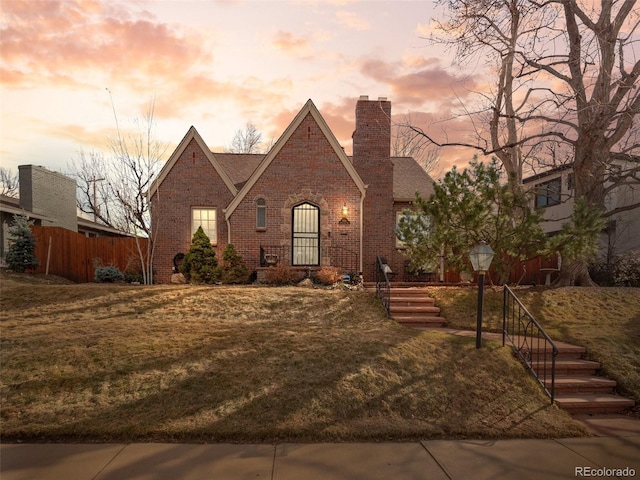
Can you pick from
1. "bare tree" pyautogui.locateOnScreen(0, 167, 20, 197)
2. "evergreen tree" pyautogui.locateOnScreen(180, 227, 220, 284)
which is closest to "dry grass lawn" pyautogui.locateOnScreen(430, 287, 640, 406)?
"evergreen tree" pyautogui.locateOnScreen(180, 227, 220, 284)

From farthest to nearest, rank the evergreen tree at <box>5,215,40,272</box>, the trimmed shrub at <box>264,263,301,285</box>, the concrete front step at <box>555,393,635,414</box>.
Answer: the evergreen tree at <box>5,215,40,272</box> → the trimmed shrub at <box>264,263,301,285</box> → the concrete front step at <box>555,393,635,414</box>

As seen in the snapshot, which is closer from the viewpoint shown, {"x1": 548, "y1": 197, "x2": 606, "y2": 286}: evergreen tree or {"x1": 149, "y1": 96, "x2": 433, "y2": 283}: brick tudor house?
{"x1": 548, "y1": 197, "x2": 606, "y2": 286}: evergreen tree

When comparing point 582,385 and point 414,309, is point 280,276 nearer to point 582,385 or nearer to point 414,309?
point 414,309

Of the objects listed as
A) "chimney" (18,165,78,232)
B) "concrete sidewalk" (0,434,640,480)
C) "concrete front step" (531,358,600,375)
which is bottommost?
"concrete sidewalk" (0,434,640,480)

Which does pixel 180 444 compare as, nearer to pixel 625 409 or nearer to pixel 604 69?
pixel 625 409

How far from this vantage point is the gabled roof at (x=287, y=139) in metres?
15.7

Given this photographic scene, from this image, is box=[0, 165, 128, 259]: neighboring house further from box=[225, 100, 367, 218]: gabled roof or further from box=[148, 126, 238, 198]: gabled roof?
box=[225, 100, 367, 218]: gabled roof

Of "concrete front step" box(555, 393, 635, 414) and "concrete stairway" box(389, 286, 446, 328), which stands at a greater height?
"concrete stairway" box(389, 286, 446, 328)

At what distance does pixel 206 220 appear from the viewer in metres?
16.9

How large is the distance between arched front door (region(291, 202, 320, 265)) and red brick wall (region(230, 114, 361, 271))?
291 millimetres

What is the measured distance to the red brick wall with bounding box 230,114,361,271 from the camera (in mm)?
15688

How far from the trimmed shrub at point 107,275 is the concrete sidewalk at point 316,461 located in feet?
37.1

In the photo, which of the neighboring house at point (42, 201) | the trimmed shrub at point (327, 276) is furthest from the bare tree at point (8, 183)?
the trimmed shrub at point (327, 276)

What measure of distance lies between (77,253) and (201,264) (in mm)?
6820
